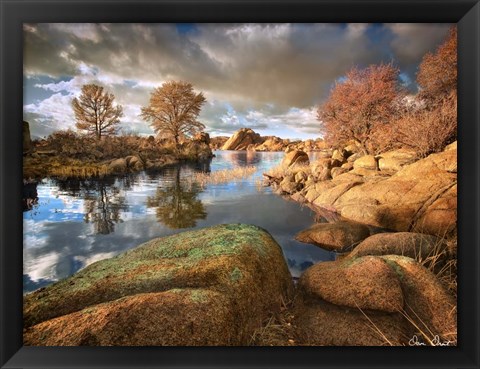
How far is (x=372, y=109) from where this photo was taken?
328 cm

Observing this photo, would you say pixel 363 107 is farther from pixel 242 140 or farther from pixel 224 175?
pixel 224 175

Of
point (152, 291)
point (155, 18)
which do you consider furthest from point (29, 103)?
point (152, 291)

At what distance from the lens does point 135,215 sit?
9.29ft

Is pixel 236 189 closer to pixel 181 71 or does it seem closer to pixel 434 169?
pixel 181 71

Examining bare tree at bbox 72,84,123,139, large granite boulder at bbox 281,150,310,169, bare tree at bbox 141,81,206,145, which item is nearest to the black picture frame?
bare tree at bbox 72,84,123,139

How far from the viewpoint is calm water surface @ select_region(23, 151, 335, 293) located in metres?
2.62

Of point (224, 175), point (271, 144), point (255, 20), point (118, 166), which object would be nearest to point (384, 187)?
point (271, 144)

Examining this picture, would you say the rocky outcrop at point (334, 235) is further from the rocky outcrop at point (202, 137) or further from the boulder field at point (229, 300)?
the rocky outcrop at point (202, 137)

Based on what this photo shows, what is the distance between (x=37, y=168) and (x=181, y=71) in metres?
1.71

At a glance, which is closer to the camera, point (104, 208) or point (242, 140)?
point (104, 208)

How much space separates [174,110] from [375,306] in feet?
8.35

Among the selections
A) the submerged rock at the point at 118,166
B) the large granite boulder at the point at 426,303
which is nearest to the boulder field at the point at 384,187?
the large granite boulder at the point at 426,303
